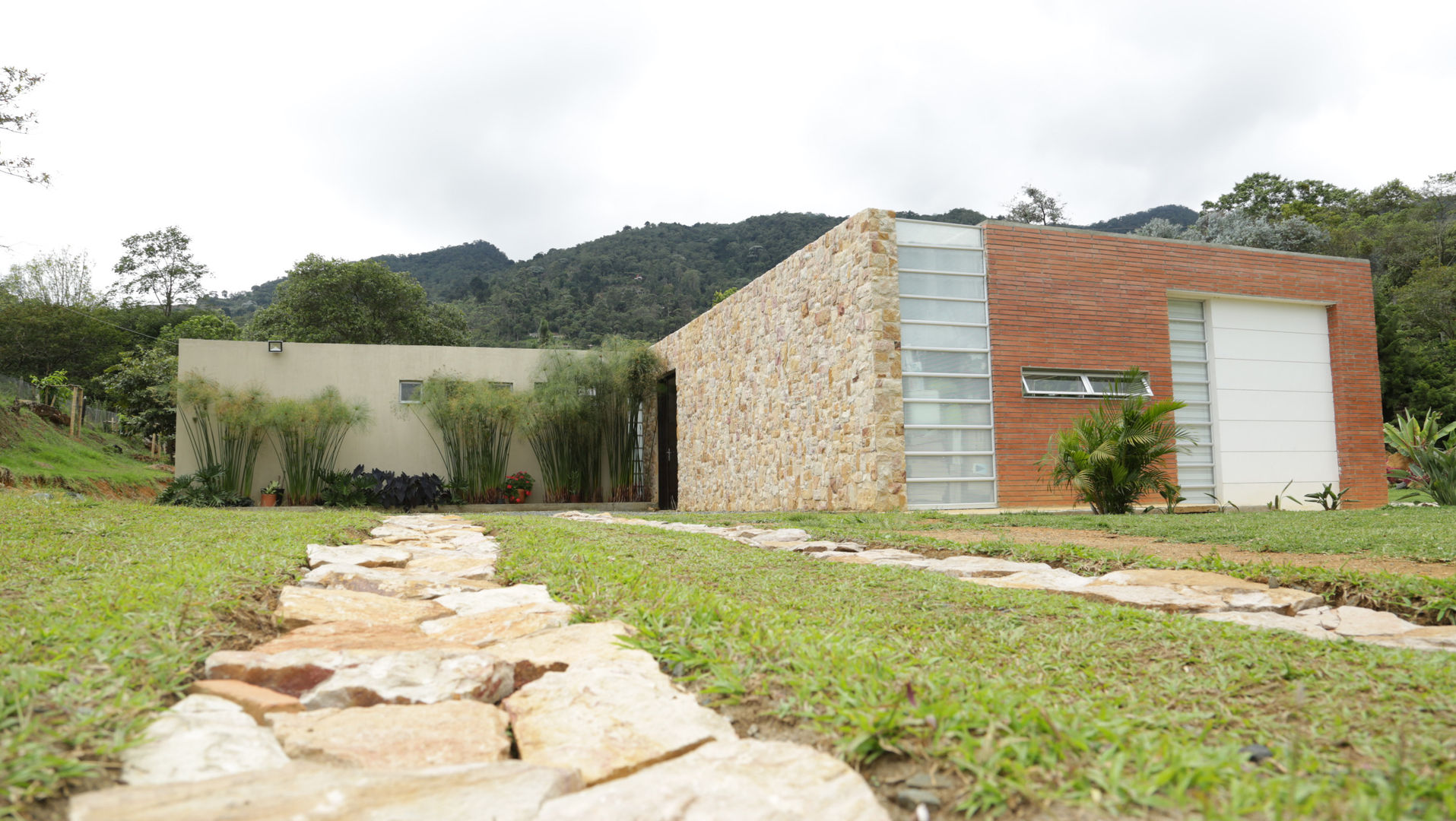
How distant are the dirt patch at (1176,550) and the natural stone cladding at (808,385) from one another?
9.82 feet

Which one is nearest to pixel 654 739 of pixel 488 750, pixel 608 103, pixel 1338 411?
pixel 488 750

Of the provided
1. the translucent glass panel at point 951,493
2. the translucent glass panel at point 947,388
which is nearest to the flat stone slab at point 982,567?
the translucent glass panel at point 951,493

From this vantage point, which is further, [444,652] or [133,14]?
[133,14]

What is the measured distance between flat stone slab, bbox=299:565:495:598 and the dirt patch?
2.43m

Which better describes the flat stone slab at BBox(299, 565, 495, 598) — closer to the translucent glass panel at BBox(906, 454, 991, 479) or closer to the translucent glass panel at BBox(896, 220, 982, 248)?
the translucent glass panel at BBox(906, 454, 991, 479)

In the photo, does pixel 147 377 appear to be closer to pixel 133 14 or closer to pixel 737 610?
pixel 133 14

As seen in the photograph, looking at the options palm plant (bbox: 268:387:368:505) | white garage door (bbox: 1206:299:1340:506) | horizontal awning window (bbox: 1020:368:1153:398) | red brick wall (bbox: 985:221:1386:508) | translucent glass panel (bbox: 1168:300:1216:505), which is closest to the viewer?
red brick wall (bbox: 985:221:1386:508)

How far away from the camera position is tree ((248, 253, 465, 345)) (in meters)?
23.4

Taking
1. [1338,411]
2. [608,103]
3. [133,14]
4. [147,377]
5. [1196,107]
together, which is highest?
[1196,107]

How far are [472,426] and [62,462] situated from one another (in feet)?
24.5

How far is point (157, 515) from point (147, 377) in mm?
17995

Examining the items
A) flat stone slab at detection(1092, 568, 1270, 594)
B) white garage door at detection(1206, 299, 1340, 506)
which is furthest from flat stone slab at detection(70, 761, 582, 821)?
white garage door at detection(1206, 299, 1340, 506)

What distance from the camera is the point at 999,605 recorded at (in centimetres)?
234

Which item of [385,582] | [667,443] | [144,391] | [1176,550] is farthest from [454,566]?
[144,391]
